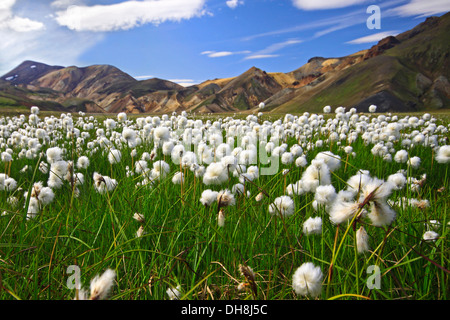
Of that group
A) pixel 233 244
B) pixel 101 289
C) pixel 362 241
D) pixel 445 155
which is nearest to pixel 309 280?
pixel 362 241

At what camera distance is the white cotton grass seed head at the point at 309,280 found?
5.19ft

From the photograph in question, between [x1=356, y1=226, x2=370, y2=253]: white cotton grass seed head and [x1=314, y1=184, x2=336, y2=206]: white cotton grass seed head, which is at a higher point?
[x1=314, y1=184, x2=336, y2=206]: white cotton grass seed head

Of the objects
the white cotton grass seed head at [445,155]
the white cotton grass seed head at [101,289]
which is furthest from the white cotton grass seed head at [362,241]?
the white cotton grass seed head at [445,155]

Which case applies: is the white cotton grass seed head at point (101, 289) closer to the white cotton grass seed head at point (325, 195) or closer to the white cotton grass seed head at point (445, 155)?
the white cotton grass seed head at point (325, 195)

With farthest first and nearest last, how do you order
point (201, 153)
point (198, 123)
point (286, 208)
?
point (198, 123) → point (201, 153) → point (286, 208)

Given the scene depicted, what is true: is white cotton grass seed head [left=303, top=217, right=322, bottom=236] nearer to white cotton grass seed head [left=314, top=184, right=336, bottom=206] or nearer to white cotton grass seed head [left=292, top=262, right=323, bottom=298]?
white cotton grass seed head [left=314, top=184, right=336, bottom=206]

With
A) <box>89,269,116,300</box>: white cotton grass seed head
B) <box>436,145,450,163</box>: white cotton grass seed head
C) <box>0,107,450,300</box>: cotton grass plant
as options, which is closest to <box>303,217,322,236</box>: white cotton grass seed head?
<box>0,107,450,300</box>: cotton grass plant

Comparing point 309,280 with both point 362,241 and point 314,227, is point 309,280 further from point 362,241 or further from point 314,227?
point 314,227

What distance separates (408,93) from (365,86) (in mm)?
27307

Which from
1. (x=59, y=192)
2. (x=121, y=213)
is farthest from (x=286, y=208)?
(x=59, y=192)

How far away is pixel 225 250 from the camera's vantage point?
2.44m

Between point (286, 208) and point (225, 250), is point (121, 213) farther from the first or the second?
point (286, 208)

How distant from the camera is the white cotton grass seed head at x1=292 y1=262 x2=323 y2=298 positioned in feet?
5.19

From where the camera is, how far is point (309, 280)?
1.58m
